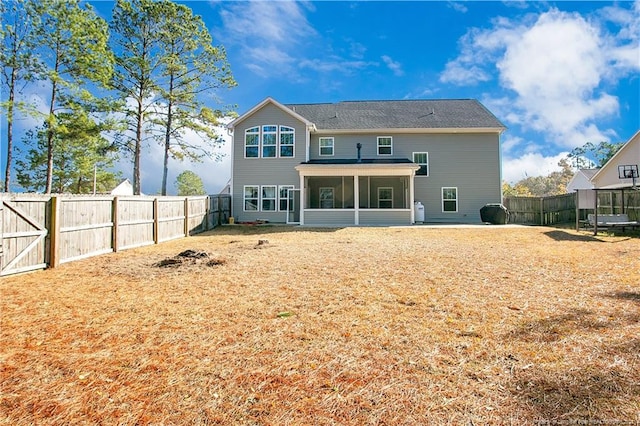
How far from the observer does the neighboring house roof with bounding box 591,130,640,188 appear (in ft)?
54.3

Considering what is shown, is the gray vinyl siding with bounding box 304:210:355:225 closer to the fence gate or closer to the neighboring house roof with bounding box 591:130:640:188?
the fence gate

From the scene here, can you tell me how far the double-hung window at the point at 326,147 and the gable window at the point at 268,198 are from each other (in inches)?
159

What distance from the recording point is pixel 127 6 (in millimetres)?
19672

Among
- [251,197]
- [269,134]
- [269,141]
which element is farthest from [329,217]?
[269,134]

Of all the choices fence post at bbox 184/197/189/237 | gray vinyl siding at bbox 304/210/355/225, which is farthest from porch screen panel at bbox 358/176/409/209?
fence post at bbox 184/197/189/237

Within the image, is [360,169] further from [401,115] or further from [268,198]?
[401,115]

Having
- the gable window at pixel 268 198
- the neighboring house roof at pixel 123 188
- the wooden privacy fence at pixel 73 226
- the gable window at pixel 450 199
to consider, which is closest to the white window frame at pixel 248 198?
the gable window at pixel 268 198

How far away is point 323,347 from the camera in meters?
2.96

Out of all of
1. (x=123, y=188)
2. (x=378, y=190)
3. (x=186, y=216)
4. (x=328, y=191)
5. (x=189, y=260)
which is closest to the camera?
(x=189, y=260)

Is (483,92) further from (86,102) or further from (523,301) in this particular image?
(86,102)

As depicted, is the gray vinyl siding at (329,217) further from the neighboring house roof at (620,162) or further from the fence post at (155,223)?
the neighboring house roof at (620,162)

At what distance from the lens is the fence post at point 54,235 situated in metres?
6.88

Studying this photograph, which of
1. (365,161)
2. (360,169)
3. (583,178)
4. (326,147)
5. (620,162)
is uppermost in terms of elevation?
(583,178)

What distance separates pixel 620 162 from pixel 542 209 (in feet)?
16.4
